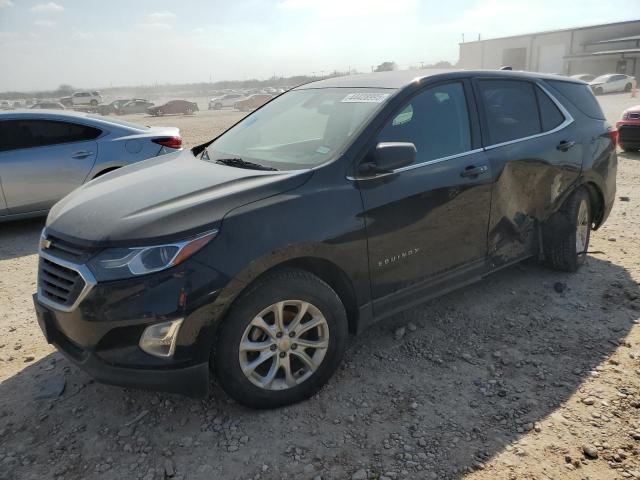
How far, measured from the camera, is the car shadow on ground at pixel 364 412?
8.10ft

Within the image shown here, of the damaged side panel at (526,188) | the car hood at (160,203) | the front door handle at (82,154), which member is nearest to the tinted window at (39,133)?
the front door handle at (82,154)

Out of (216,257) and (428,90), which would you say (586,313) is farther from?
(216,257)

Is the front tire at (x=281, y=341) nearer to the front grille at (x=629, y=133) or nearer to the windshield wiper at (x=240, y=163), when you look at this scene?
the windshield wiper at (x=240, y=163)

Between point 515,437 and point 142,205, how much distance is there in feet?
7.36

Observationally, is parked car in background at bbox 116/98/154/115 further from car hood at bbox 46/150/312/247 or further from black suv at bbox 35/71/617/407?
car hood at bbox 46/150/312/247

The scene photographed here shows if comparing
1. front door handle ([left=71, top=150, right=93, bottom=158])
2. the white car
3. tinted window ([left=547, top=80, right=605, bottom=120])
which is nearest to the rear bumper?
tinted window ([left=547, top=80, right=605, bottom=120])

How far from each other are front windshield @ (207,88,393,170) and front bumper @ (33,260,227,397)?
0.98 m

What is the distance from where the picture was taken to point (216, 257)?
2.43 meters

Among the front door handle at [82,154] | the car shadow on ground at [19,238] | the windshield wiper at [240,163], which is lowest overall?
the car shadow on ground at [19,238]

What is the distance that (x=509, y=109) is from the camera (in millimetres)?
3834

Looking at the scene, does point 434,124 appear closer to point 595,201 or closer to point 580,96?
point 580,96

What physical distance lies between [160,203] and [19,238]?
4.53m

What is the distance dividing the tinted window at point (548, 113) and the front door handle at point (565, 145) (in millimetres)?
146

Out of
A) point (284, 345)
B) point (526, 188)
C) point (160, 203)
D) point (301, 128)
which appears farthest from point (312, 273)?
point (526, 188)
